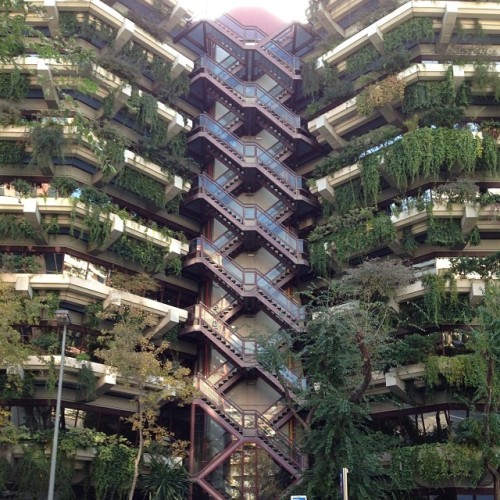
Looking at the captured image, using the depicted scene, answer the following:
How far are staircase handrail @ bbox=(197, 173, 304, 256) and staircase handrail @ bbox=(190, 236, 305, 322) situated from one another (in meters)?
2.22

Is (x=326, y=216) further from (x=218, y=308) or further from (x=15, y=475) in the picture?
(x=15, y=475)

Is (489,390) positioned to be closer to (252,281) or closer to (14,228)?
(252,281)

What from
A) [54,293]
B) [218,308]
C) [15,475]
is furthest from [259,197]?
[15,475]

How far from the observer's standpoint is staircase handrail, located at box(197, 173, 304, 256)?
32281 millimetres

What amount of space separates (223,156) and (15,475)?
1861 cm

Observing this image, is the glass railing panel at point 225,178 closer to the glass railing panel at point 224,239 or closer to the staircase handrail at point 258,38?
the glass railing panel at point 224,239

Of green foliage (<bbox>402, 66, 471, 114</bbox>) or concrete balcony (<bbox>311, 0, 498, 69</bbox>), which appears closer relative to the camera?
green foliage (<bbox>402, 66, 471, 114</bbox>)

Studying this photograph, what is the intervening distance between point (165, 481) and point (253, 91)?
20.8 m

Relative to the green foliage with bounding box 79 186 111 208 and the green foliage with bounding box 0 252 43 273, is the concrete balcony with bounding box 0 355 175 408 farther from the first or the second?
the green foliage with bounding box 79 186 111 208

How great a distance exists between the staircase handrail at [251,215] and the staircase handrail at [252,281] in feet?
7.27

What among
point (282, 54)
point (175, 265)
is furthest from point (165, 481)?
point (282, 54)

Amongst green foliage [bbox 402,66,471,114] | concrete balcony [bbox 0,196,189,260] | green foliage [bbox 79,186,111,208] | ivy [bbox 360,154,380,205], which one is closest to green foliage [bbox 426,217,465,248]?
ivy [bbox 360,154,380,205]

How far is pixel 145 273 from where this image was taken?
98.5 feet

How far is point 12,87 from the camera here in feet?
95.0
